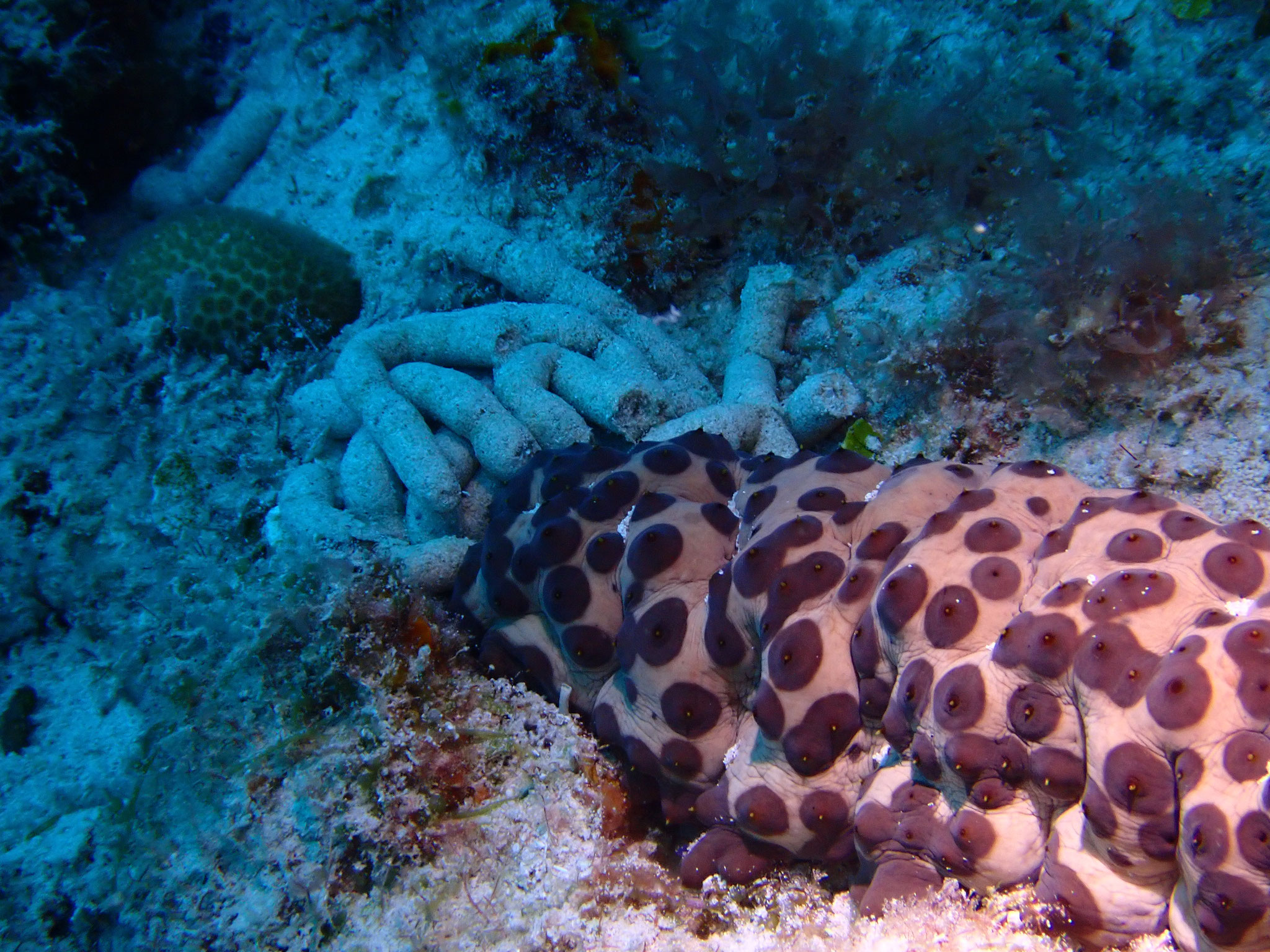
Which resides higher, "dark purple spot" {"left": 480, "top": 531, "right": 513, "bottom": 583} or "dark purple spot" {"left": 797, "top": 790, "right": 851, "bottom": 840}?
"dark purple spot" {"left": 480, "top": 531, "right": 513, "bottom": 583}

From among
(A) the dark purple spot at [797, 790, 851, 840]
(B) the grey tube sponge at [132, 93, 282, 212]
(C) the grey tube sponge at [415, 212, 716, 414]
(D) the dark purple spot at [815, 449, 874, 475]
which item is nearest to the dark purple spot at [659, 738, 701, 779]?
(A) the dark purple spot at [797, 790, 851, 840]

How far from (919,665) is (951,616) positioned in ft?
0.50

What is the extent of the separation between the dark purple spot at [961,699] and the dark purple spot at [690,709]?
74 centimetres

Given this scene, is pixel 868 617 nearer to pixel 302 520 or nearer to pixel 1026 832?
pixel 1026 832

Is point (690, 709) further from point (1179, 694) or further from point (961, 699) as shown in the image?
point (1179, 694)

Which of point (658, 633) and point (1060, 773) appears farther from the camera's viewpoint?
point (658, 633)

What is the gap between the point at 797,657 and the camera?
2006mm

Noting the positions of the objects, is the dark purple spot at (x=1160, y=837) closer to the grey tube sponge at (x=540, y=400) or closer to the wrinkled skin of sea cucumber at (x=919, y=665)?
the wrinkled skin of sea cucumber at (x=919, y=665)

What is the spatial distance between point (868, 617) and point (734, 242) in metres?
2.59

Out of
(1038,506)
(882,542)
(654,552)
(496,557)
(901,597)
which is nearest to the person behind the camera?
(901,597)

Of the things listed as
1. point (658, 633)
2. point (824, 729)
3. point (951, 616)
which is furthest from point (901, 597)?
point (658, 633)

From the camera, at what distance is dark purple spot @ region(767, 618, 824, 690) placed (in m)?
2.00

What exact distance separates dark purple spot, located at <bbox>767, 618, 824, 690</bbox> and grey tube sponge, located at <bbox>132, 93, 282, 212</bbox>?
6.15 m

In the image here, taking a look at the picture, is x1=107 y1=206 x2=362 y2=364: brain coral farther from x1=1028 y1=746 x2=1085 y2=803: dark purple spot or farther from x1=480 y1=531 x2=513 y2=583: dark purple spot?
x1=1028 y1=746 x2=1085 y2=803: dark purple spot
